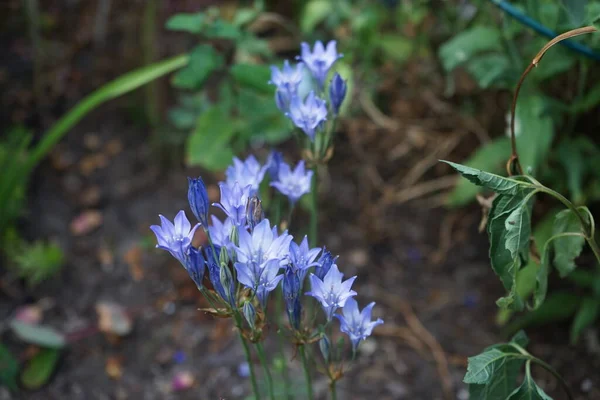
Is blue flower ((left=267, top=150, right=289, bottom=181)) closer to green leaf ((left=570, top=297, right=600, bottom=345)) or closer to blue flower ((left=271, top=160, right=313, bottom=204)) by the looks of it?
blue flower ((left=271, top=160, right=313, bottom=204))

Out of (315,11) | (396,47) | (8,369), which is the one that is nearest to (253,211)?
Result: (8,369)

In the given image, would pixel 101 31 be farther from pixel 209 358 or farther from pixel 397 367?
pixel 397 367

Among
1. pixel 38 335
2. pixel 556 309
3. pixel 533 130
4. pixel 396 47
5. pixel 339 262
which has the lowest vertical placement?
pixel 556 309

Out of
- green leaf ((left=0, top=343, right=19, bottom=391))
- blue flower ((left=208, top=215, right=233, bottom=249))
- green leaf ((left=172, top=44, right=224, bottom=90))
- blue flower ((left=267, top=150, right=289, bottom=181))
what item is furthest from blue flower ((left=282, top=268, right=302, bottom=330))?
green leaf ((left=0, top=343, right=19, bottom=391))

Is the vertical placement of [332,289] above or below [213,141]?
below

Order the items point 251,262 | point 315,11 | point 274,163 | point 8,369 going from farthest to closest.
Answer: point 315,11 → point 8,369 → point 274,163 → point 251,262

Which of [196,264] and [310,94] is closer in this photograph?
[196,264]

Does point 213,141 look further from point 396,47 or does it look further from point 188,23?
point 396,47

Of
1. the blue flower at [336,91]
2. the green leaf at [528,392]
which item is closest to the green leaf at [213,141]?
the blue flower at [336,91]
